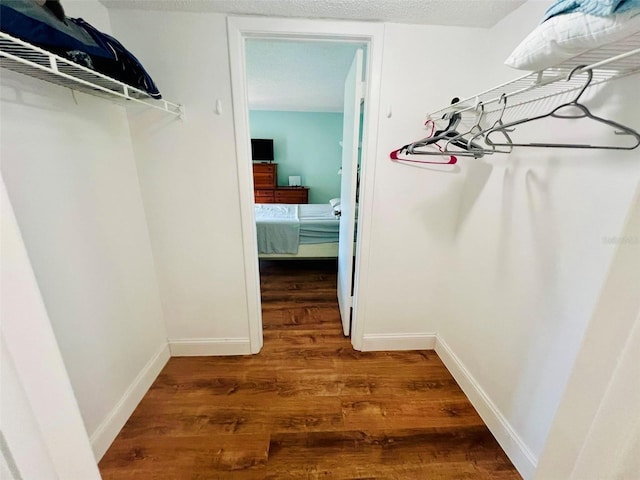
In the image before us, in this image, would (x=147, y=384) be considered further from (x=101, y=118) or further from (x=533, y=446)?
(x=533, y=446)

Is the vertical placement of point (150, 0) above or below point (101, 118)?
above

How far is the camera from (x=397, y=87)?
1515mm

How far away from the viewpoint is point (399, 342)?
203 centimetres

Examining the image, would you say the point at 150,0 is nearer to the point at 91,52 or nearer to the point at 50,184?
the point at 91,52

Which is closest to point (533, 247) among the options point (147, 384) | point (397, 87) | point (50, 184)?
point (397, 87)

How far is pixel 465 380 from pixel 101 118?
251 centimetres

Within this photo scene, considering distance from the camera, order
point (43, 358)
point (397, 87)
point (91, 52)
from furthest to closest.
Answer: point (397, 87)
point (91, 52)
point (43, 358)

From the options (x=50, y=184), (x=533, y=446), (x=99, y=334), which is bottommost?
(x=533, y=446)

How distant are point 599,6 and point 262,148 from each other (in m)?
5.21

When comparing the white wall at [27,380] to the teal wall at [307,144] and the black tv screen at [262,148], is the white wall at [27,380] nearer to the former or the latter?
the black tv screen at [262,148]

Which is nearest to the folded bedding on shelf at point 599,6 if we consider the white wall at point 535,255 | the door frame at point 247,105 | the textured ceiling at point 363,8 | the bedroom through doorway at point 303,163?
the white wall at point 535,255

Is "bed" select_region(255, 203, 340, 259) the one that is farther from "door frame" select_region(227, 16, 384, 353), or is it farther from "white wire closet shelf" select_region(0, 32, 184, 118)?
"white wire closet shelf" select_region(0, 32, 184, 118)

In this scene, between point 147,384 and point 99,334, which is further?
point 147,384

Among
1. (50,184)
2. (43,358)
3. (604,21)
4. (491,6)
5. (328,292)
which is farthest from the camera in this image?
(328,292)
